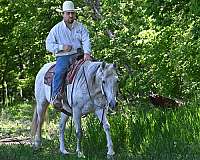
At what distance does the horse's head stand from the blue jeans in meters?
1.19

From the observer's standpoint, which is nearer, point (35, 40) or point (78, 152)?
point (78, 152)

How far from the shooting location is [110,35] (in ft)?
56.9

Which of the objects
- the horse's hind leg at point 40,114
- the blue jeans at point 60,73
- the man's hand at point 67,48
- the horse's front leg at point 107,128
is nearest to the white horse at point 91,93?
the horse's front leg at point 107,128

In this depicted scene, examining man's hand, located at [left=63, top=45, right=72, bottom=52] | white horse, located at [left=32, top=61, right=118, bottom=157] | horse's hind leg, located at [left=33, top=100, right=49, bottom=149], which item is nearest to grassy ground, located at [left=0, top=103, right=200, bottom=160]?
horse's hind leg, located at [left=33, top=100, right=49, bottom=149]

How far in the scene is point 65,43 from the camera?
30.4 ft

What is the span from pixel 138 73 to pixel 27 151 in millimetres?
7460

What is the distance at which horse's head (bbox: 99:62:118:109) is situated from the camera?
789cm

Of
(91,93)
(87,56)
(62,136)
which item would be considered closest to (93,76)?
(91,93)

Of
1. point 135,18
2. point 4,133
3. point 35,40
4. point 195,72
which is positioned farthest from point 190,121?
point 35,40

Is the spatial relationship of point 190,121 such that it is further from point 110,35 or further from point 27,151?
point 110,35

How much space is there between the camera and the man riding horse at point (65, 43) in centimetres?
912

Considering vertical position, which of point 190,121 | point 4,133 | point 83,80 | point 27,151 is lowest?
point 4,133

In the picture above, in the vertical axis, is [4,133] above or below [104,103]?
below

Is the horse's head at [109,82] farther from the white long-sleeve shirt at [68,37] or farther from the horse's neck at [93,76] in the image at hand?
the white long-sleeve shirt at [68,37]
